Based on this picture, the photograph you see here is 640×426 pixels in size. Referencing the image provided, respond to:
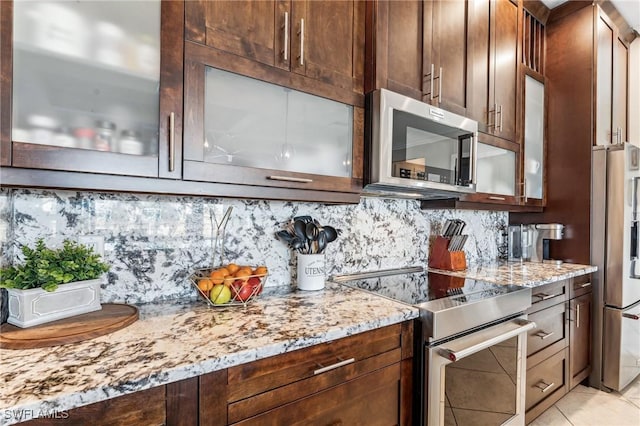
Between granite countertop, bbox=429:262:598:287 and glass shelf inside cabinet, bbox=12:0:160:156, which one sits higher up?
glass shelf inside cabinet, bbox=12:0:160:156

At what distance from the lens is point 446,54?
1745 mm

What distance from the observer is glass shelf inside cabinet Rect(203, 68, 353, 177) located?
1.12 m

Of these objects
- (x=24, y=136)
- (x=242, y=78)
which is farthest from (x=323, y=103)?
(x=24, y=136)

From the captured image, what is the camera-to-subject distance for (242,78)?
3.83ft

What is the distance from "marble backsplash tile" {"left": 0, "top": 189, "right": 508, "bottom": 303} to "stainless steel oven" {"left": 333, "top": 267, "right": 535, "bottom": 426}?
0.30m

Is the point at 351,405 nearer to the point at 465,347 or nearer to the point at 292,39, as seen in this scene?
the point at 465,347

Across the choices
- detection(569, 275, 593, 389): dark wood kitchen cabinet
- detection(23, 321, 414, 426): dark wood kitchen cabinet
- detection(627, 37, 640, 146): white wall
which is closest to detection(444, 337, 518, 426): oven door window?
detection(23, 321, 414, 426): dark wood kitchen cabinet

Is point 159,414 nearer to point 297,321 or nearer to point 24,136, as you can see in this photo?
point 297,321

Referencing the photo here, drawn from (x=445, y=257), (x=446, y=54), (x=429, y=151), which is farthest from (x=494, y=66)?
(x=445, y=257)

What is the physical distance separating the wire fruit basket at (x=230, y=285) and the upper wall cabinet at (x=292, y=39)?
74 centimetres

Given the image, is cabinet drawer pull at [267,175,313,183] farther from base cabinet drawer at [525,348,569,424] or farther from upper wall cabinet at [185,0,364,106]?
base cabinet drawer at [525,348,569,424]

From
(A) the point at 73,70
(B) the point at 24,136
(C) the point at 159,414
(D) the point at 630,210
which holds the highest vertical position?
(A) the point at 73,70

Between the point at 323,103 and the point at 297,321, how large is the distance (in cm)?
88

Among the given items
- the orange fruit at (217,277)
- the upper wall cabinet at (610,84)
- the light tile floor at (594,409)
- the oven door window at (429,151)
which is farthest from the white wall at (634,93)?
the orange fruit at (217,277)
